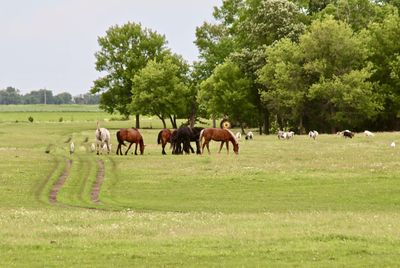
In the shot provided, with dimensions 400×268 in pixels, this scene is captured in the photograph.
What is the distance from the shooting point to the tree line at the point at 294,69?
8562 centimetres

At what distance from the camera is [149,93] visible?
119 m

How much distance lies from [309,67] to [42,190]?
5585 centimetres

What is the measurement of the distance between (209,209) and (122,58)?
104 metres

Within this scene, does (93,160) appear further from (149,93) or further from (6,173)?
(149,93)

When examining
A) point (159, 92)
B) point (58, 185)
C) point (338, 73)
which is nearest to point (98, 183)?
point (58, 185)

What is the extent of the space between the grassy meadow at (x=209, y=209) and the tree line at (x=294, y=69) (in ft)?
90.3

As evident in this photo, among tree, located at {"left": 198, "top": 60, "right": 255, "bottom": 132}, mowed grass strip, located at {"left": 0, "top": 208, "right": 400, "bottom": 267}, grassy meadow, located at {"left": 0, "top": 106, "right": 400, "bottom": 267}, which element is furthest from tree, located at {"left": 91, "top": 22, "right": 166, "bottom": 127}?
mowed grass strip, located at {"left": 0, "top": 208, "right": 400, "bottom": 267}

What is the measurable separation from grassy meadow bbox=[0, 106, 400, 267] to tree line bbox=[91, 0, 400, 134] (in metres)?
27.5

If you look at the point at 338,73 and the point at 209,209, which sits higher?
the point at 338,73

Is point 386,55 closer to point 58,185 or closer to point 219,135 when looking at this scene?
point 219,135

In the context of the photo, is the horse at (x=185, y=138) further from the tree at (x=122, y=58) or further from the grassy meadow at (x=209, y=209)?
the tree at (x=122, y=58)

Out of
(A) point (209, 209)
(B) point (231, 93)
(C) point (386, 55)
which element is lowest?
(A) point (209, 209)

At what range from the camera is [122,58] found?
429ft

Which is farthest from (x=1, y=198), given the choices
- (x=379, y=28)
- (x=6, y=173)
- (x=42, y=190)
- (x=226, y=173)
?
(x=379, y=28)
